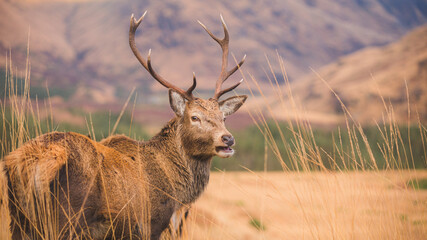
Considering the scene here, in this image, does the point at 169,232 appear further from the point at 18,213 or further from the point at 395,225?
the point at 395,225

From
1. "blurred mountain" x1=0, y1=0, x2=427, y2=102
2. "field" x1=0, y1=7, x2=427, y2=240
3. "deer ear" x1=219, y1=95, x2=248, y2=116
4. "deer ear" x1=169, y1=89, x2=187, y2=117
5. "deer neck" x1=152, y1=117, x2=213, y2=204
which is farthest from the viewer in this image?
"blurred mountain" x1=0, y1=0, x2=427, y2=102

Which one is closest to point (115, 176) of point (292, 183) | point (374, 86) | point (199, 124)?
point (199, 124)

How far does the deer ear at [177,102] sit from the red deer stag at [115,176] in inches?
0.4

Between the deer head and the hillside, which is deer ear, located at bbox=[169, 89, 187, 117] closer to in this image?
the deer head

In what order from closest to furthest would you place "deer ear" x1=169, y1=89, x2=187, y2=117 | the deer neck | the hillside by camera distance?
1. the deer neck
2. "deer ear" x1=169, y1=89, x2=187, y2=117
3. the hillside

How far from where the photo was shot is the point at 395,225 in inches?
130

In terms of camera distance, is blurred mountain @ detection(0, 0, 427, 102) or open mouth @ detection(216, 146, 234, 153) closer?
open mouth @ detection(216, 146, 234, 153)

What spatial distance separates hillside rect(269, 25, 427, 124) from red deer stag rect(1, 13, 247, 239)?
45.2ft

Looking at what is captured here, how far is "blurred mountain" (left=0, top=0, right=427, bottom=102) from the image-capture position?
86.9 meters

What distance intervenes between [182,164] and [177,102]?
2.30ft

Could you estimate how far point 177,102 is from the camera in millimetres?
4090

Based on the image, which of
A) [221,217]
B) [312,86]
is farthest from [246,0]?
[221,217]

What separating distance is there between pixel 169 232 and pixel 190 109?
1.39 metres

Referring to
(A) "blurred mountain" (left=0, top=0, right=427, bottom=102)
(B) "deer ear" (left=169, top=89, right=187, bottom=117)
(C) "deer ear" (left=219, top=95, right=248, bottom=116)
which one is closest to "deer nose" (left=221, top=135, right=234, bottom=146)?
(B) "deer ear" (left=169, top=89, right=187, bottom=117)
